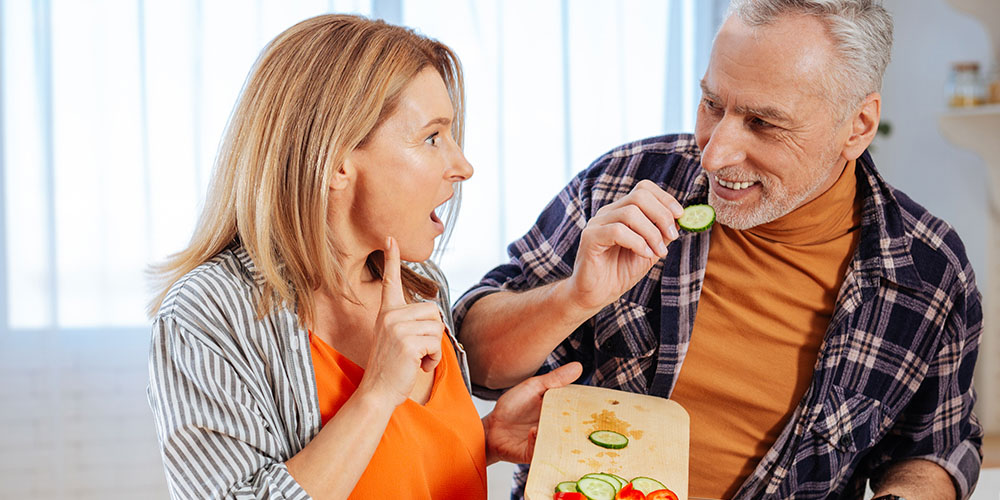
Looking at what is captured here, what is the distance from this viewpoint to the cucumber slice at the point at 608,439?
55.2 inches

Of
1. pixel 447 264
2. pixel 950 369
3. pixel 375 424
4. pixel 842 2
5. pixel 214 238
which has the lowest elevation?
pixel 447 264

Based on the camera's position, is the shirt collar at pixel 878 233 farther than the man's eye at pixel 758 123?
Yes

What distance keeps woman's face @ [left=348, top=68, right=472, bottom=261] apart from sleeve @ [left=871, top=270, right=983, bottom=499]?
108cm

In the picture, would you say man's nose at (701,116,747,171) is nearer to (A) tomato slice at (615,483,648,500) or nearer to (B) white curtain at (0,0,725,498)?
(A) tomato slice at (615,483,648,500)

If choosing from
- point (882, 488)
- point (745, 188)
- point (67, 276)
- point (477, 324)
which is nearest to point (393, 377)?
point (477, 324)

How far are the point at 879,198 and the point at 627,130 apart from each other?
5.89 ft

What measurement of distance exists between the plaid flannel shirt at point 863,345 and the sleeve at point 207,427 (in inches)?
26.8

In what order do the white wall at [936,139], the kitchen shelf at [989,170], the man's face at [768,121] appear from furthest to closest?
the white wall at [936,139] < the kitchen shelf at [989,170] < the man's face at [768,121]

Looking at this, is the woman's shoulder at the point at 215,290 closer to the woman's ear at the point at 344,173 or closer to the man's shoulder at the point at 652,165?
the woman's ear at the point at 344,173

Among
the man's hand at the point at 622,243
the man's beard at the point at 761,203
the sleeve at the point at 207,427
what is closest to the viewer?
the sleeve at the point at 207,427

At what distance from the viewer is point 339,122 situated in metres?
1.32

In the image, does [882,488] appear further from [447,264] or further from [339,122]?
[447,264]

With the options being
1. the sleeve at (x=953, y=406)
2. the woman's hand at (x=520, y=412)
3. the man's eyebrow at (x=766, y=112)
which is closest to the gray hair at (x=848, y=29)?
the man's eyebrow at (x=766, y=112)

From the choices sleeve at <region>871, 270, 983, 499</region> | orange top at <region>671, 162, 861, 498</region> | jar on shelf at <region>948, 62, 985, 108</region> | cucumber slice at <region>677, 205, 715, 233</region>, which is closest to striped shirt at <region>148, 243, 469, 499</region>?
cucumber slice at <region>677, 205, 715, 233</region>
